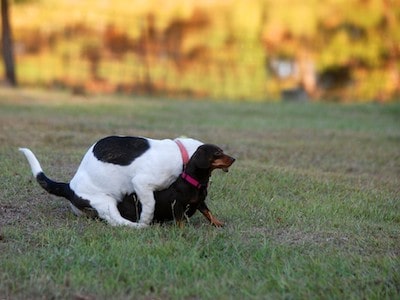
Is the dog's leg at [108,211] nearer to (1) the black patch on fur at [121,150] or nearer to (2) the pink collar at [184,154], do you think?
(1) the black patch on fur at [121,150]

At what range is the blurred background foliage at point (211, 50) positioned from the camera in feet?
71.0

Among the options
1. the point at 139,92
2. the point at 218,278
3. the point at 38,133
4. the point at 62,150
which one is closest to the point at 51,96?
the point at 139,92

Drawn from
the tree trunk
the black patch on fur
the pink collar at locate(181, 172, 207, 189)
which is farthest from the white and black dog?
the tree trunk

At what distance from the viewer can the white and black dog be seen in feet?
19.6

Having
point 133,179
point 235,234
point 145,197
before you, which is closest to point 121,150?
point 133,179

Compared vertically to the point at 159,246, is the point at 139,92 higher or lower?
lower

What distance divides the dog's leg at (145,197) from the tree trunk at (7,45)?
44.6ft

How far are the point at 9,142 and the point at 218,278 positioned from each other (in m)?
5.85

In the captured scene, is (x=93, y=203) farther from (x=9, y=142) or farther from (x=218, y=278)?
(x=9, y=142)

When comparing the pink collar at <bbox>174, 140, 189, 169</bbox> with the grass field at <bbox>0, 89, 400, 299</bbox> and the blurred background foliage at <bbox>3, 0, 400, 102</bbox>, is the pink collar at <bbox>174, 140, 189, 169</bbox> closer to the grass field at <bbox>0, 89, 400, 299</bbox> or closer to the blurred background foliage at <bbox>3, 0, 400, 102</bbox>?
the grass field at <bbox>0, 89, 400, 299</bbox>

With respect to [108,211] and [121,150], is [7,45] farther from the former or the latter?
[108,211]

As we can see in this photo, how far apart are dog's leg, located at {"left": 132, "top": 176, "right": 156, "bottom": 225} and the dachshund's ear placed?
423 mm

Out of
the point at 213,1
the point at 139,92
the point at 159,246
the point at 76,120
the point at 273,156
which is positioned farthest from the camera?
the point at 213,1

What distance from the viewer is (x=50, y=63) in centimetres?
2181
